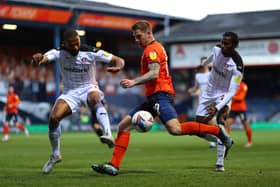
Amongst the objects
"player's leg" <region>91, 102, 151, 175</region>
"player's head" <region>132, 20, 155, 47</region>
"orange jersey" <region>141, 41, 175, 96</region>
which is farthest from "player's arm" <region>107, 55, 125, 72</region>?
"player's leg" <region>91, 102, 151, 175</region>

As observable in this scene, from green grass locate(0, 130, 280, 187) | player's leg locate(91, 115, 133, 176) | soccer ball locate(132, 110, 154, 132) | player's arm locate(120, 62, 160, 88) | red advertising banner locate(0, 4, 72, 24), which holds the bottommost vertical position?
green grass locate(0, 130, 280, 187)

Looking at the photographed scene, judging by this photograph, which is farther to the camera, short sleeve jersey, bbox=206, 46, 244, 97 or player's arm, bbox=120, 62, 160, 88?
short sleeve jersey, bbox=206, 46, 244, 97

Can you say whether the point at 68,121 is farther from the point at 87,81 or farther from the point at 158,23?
the point at 87,81

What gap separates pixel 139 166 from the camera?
1262 centimetres

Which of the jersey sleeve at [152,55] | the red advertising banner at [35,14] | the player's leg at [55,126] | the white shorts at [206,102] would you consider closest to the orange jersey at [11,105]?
the red advertising banner at [35,14]

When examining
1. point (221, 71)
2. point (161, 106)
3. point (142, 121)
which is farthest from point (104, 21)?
point (142, 121)

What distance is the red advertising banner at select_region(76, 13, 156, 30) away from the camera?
43.2 meters

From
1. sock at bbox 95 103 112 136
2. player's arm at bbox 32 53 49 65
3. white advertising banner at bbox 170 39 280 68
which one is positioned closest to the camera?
player's arm at bbox 32 53 49 65

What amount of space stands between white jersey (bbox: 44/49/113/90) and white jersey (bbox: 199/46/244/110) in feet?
6.52

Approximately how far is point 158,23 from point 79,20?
779 cm

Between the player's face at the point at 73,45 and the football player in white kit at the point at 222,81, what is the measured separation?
90.1 inches

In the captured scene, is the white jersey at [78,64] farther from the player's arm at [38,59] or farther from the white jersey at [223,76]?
the white jersey at [223,76]

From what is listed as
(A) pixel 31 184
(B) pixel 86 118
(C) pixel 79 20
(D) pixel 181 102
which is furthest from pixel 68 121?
(A) pixel 31 184

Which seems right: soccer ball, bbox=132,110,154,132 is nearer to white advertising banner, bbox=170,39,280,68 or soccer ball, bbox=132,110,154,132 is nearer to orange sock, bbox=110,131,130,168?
orange sock, bbox=110,131,130,168
